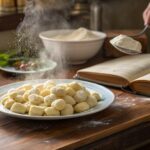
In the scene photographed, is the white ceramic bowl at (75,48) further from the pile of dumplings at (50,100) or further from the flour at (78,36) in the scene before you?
the pile of dumplings at (50,100)

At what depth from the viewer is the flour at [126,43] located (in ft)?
5.37

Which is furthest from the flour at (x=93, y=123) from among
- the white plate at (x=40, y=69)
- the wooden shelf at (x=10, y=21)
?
the wooden shelf at (x=10, y=21)

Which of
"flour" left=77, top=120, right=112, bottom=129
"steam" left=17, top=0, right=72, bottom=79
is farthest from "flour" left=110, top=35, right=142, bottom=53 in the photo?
"flour" left=77, top=120, right=112, bottom=129

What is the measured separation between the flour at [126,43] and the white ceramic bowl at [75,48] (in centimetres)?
9

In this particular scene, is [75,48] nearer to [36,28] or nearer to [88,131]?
[36,28]

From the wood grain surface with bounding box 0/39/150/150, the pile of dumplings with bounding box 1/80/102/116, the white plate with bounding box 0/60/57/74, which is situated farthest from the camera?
the white plate with bounding box 0/60/57/74

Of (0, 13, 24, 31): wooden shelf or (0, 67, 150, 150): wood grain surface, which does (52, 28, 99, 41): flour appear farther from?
(0, 67, 150, 150): wood grain surface

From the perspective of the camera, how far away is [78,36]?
1.77 metres

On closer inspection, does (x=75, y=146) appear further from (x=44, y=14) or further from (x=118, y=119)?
(x=44, y=14)

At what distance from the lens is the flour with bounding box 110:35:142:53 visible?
164 centimetres

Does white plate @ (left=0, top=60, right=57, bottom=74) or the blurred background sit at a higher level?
white plate @ (left=0, top=60, right=57, bottom=74)

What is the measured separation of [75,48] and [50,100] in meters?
0.55

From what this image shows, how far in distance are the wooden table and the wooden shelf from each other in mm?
939

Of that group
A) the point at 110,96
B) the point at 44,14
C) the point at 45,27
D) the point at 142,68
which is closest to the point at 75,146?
the point at 110,96
